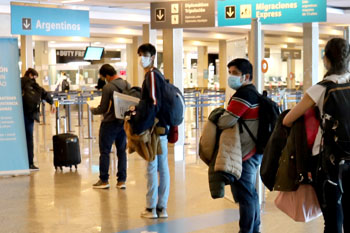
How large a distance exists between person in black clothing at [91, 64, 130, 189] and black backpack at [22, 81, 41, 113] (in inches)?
73.6

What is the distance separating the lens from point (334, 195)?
3604 mm

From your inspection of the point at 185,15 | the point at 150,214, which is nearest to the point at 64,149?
the point at 185,15

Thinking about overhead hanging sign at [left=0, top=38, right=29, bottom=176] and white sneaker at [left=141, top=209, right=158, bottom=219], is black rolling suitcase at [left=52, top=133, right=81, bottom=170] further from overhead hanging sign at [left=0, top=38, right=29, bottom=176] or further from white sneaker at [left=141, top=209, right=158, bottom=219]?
white sneaker at [left=141, top=209, right=158, bottom=219]

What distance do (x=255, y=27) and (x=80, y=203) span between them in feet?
9.51

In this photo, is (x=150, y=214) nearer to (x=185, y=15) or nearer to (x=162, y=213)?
(x=162, y=213)

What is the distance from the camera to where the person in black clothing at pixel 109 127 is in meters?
7.53

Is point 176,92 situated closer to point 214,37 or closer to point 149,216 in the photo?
point 149,216

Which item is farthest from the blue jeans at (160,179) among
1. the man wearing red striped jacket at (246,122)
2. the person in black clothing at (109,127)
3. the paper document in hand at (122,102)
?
the person in black clothing at (109,127)

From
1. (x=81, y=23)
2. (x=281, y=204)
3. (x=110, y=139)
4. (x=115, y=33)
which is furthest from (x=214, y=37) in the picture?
(x=281, y=204)

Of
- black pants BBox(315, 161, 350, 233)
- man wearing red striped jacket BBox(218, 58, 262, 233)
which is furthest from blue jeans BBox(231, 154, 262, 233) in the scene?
black pants BBox(315, 161, 350, 233)

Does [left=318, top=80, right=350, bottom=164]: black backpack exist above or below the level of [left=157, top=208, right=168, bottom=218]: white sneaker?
above

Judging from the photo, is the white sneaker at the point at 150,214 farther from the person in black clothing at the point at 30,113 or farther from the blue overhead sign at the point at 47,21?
the blue overhead sign at the point at 47,21

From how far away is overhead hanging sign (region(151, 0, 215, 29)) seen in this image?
35.0 feet

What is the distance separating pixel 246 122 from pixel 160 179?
5.27 feet
